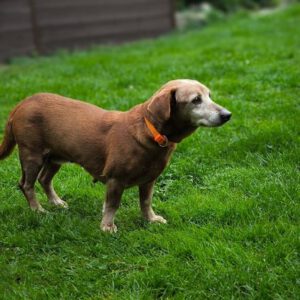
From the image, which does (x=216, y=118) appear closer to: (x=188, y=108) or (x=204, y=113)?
(x=204, y=113)

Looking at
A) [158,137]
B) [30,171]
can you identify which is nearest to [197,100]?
[158,137]

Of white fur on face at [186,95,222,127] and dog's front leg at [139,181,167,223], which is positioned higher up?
white fur on face at [186,95,222,127]

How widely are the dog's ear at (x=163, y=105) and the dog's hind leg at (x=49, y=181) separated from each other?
4.45 ft

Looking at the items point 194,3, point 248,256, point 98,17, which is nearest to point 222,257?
point 248,256

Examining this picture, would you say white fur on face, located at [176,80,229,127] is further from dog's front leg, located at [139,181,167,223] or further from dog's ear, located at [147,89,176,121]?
dog's front leg, located at [139,181,167,223]

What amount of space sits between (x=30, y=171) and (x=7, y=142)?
40 centimetres

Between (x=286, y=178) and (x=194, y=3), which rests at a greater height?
(x=286, y=178)

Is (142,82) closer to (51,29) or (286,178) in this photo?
(286,178)

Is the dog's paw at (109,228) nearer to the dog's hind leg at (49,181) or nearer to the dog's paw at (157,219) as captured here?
the dog's paw at (157,219)

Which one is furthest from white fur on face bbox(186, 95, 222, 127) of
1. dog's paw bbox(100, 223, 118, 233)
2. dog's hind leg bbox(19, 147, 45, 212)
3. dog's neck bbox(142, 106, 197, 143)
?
dog's hind leg bbox(19, 147, 45, 212)

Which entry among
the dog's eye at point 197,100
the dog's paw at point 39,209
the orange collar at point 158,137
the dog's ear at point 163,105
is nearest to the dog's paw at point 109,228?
the dog's paw at point 39,209

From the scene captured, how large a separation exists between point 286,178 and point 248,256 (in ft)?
4.89

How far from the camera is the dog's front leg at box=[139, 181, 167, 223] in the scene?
4.87 metres

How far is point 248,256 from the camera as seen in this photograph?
4.04m
